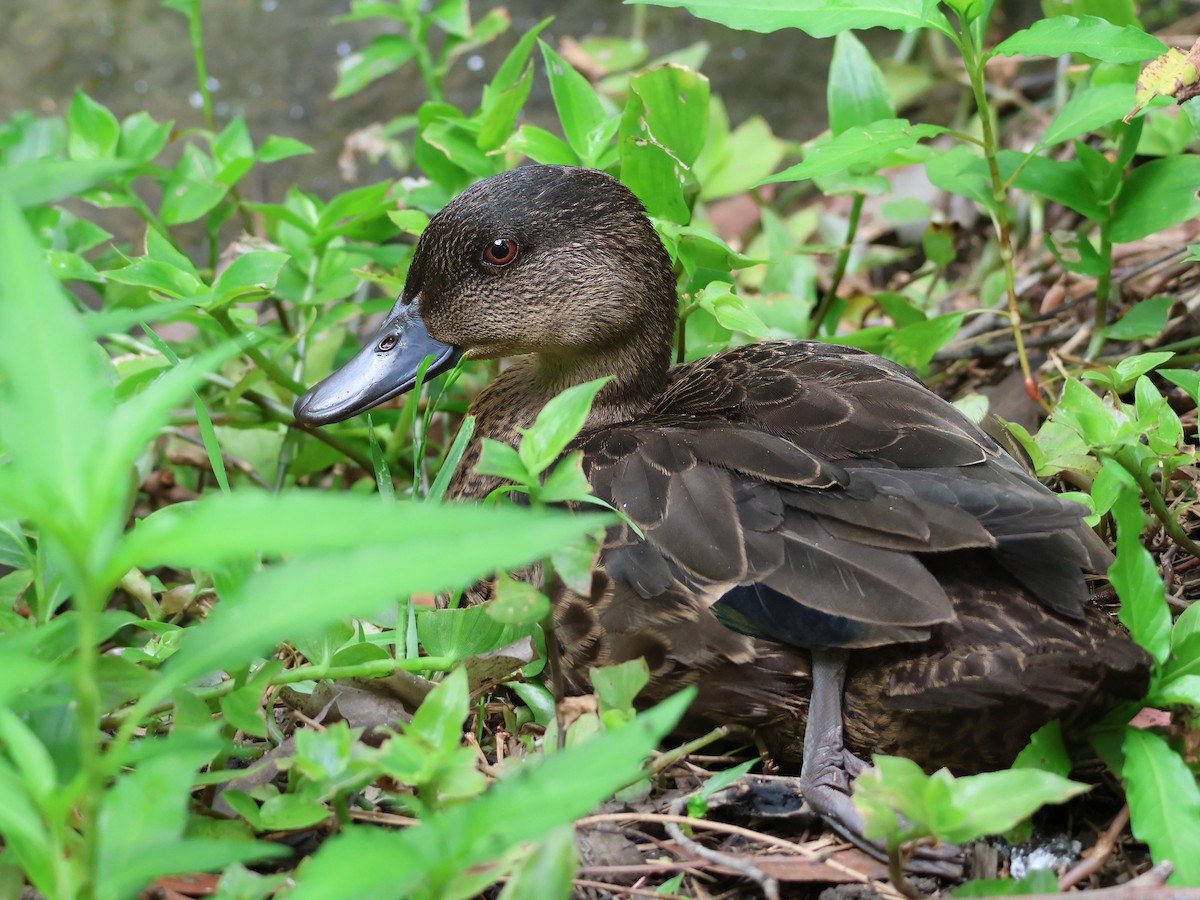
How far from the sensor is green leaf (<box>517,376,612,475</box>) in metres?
1.79

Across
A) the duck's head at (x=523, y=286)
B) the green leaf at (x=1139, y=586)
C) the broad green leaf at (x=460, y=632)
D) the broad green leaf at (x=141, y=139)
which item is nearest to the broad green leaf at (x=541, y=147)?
the duck's head at (x=523, y=286)

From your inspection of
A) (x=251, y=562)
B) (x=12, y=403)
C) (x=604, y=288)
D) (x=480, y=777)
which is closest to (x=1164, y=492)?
(x=604, y=288)

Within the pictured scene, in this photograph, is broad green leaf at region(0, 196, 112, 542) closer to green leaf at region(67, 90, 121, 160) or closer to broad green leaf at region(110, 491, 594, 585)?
broad green leaf at region(110, 491, 594, 585)

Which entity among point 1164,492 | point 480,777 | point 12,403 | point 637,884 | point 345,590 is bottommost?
point 637,884

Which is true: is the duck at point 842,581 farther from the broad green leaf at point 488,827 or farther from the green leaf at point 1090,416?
the broad green leaf at point 488,827

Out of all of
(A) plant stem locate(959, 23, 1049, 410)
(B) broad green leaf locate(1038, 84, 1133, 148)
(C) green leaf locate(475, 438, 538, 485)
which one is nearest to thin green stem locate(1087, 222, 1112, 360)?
(A) plant stem locate(959, 23, 1049, 410)

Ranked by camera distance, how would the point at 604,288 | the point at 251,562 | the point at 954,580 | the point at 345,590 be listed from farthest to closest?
the point at 604,288 < the point at 954,580 < the point at 251,562 < the point at 345,590

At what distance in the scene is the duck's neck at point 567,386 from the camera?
2.96 meters

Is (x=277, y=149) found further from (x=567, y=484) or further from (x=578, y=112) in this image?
(x=567, y=484)

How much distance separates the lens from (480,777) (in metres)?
1.65

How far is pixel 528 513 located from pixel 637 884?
95 centimetres

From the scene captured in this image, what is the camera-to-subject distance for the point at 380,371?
2930 millimetres

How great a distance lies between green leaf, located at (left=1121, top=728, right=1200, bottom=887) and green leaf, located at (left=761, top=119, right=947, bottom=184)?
1396 mm

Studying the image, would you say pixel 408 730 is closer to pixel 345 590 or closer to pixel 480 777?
pixel 480 777
